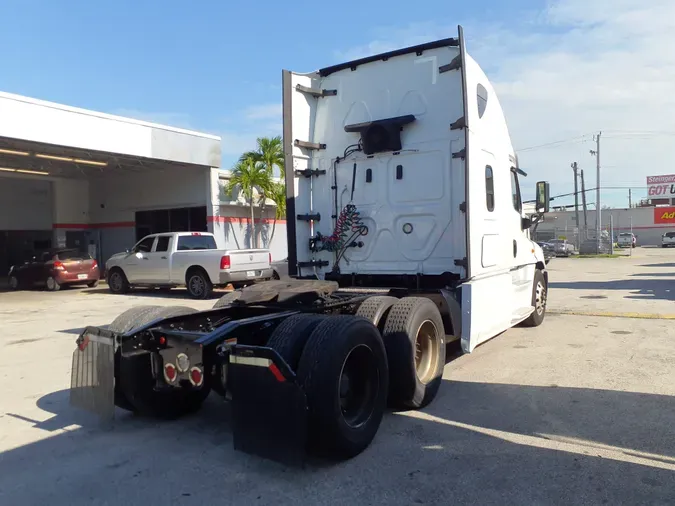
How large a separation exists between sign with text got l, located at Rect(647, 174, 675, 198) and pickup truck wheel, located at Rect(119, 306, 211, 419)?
85230 mm

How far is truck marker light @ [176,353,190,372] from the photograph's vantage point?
4.50 metres

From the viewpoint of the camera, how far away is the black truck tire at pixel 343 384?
3.84 metres

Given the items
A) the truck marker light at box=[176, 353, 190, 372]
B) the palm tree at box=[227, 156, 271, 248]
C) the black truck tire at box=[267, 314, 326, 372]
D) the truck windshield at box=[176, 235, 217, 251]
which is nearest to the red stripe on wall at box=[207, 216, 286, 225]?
the palm tree at box=[227, 156, 271, 248]

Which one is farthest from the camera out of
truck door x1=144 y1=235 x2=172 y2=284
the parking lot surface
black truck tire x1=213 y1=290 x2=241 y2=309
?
truck door x1=144 y1=235 x2=172 y2=284

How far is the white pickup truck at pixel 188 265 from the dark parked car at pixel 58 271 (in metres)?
2.76

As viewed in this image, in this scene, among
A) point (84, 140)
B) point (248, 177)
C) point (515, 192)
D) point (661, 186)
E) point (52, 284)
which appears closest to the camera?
point (515, 192)

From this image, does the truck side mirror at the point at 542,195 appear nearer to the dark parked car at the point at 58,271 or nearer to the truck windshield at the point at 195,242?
the truck windshield at the point at 195,242

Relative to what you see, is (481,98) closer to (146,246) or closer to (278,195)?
(146,246)

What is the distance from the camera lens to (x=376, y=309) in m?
5.20

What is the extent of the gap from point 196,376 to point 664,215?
239 feet

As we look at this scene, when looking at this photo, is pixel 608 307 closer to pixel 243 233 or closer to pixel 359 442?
pixel 359 442

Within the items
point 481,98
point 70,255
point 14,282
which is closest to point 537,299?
point 481,98

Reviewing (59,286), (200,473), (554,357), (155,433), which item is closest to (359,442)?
(200,473)

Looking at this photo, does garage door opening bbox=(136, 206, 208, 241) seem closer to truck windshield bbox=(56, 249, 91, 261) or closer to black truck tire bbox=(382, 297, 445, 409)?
truck windshield bbox=(56, 249, 91, 261)
